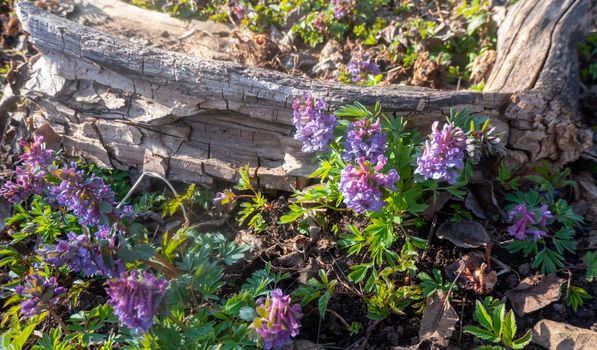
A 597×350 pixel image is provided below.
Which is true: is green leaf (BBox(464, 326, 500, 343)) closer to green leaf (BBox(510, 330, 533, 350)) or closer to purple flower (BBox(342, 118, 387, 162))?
green leaf (BBox(510, 330, 533, 350))

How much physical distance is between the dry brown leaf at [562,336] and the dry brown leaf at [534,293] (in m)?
0.11

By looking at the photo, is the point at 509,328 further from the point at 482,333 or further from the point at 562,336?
the point at 562,336

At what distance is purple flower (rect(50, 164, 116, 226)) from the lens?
2.51m

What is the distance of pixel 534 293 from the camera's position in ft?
9.78

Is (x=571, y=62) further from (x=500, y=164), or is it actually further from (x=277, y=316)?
(x=277, y=316)

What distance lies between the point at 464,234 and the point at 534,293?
54cm

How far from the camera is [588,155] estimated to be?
3773 mm

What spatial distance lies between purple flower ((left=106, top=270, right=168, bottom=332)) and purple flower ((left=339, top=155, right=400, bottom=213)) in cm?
114

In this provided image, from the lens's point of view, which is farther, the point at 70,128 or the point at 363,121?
the point at 70,128

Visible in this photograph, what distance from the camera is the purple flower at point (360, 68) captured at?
4.22 m

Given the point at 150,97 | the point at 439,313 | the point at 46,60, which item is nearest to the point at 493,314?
the point at 439,313

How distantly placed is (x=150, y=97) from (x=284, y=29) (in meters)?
1.94

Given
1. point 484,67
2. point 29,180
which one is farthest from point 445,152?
point 29,180

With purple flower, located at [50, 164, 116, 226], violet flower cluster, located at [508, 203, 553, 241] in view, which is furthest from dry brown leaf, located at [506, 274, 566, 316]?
purple flower, located at [50, 164, 116, 226]
